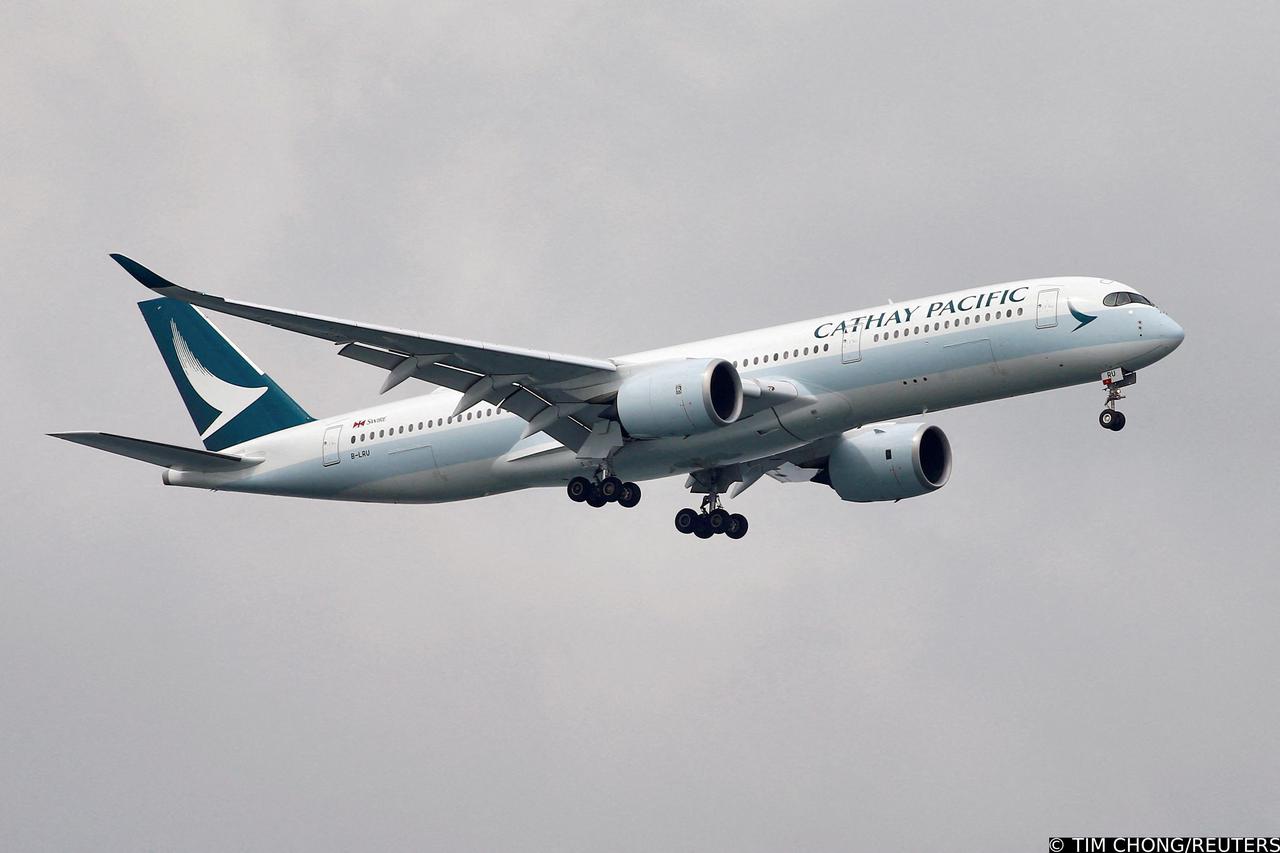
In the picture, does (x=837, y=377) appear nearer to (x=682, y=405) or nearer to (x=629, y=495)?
(x=682, y=405)

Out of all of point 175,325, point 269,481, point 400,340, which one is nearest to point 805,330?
point 400,340

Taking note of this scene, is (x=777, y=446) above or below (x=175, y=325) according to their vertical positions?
below

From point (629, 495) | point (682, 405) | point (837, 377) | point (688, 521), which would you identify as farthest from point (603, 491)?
point (837, 377)

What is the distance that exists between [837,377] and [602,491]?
7.35 metres

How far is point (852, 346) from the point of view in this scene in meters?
50.7

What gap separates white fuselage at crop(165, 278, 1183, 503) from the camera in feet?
161

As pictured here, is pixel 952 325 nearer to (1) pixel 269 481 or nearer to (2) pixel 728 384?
(2) pixel 728 384

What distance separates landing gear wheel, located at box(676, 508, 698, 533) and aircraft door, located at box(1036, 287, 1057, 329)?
1372 centimetres

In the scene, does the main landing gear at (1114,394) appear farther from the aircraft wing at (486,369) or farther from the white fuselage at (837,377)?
the aircraft wing at (486,369)

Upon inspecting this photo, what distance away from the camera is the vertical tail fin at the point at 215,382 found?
6084 cm

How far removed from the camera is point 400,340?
162ft

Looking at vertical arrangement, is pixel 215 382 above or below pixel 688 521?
above

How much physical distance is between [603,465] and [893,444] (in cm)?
936

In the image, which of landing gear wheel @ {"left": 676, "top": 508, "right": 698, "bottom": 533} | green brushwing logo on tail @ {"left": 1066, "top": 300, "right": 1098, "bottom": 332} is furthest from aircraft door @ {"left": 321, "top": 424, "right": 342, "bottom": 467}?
green brushwing logo on tail @ {"left": 1066, "top": 300, "right": 1098, "bottom": 332}
